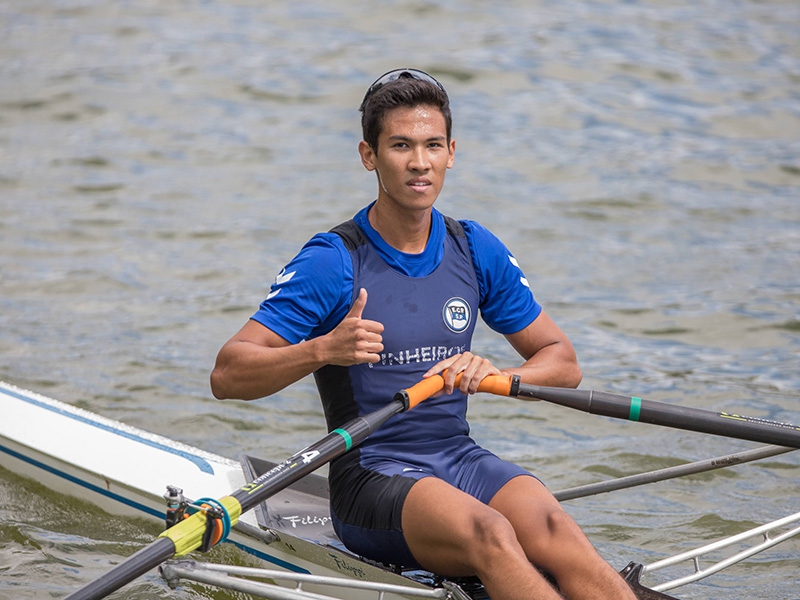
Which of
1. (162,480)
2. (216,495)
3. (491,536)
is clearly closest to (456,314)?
(491,536)

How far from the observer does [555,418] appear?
678 cm

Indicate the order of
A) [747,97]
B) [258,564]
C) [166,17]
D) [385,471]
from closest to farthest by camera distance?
[385,471] < [258,564] < [747,97] < [166,17]

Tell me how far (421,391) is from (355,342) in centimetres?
33

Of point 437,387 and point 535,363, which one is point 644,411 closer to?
point 535,363

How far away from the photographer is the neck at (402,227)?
384cm

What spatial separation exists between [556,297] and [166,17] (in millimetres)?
9599

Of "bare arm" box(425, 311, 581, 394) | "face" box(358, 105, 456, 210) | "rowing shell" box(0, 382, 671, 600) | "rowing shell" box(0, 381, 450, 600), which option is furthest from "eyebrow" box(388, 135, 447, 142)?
"rowing shell" box(0, 381, 450, 600)

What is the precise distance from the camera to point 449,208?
10594 millimetres

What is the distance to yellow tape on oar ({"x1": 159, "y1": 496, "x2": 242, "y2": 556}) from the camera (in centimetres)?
313

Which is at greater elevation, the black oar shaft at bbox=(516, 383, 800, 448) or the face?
the face

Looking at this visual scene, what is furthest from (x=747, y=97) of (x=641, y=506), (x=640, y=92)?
(x=641, y=506)

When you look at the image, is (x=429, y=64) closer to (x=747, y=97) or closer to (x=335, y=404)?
(x=747, y=97)

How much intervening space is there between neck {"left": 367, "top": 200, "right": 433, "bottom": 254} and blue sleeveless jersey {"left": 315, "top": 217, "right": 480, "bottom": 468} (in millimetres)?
80

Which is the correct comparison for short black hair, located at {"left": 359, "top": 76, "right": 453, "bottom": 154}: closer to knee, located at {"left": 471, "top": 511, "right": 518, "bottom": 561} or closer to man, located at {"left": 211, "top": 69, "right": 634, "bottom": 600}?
man, located at {"left": 211, "top": 69, "right": 634, "bottom": 600}
